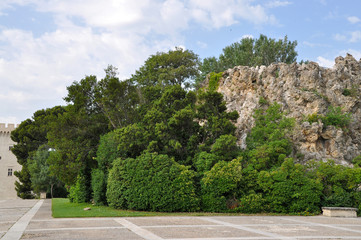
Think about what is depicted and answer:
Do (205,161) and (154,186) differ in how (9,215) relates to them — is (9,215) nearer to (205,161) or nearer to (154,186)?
(154,186)

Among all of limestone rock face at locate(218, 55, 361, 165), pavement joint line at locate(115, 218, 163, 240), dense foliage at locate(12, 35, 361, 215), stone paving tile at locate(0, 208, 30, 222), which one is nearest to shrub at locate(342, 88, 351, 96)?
limestone rock face at locate(218, 55, 361, 165)

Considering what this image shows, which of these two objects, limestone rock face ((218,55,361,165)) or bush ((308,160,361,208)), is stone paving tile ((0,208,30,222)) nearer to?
limestone rock face ((218,55,361,165))

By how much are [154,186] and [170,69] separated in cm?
2096

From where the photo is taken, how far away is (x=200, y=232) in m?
10.7

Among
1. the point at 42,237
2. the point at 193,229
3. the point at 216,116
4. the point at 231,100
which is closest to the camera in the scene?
the point at 42,237

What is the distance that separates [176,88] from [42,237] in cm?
1389

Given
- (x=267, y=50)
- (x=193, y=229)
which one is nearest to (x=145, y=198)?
(x=193, y=229)

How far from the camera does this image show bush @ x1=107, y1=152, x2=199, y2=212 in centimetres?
1788

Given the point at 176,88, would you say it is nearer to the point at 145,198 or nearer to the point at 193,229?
the point at 145,198

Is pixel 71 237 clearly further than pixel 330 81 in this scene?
Result: No

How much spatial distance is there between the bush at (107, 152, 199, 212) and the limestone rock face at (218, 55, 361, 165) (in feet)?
22.9

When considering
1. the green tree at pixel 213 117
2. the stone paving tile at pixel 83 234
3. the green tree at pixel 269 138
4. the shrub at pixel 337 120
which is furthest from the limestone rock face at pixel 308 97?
the stone paving tile at pixel 83 234

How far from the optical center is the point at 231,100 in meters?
29.5

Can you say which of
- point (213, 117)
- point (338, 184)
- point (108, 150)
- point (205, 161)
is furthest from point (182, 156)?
point (338, 184)
